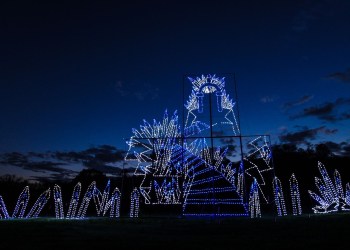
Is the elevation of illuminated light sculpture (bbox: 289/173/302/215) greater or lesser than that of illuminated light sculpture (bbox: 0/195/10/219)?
greater

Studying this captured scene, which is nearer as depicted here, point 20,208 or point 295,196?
point 295,196

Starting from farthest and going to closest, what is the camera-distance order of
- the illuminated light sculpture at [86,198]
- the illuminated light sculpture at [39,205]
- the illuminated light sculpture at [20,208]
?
1. the illuminated light sculpture at [20,208]
2. the illuminated light sculpture at [39,205]
3. the illuminated light sculpture at [86,198]

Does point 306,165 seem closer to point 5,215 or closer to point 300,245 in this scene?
point 5,215

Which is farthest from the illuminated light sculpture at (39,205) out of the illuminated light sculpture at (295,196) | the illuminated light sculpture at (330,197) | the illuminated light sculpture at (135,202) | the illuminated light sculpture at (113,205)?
the illuminated light sculpture at (330,197)

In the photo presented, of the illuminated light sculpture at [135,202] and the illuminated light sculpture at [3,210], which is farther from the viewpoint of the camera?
the illuminated light sculpture at [135,202]

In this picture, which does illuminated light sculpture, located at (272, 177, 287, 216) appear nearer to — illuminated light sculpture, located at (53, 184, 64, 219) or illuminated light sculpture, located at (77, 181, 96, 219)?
illuminated light sculpture, located at (77, 181, 96, 219)

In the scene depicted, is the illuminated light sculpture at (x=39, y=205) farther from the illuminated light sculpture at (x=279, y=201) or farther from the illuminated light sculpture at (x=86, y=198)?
the illuminated light sculpture at (x=279, y=201)

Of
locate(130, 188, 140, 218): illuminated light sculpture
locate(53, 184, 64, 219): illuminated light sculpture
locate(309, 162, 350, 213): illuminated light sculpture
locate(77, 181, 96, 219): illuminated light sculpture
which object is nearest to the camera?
locate(77, 181, 96, 219): illuminated light sculpture

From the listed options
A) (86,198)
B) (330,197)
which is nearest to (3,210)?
(86,198)

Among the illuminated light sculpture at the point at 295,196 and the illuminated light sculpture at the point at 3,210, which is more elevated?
the illuminated light sculpture at the point at 295,196

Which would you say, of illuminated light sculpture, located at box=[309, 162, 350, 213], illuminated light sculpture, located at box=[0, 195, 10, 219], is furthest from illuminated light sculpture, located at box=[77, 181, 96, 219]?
illuminated light sculpture, located at box=[309, 162, 350, 213]

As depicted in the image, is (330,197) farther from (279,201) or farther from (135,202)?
(135,202)

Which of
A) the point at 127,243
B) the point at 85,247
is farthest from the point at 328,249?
the point at 85,247

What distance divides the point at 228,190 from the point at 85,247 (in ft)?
35.5
